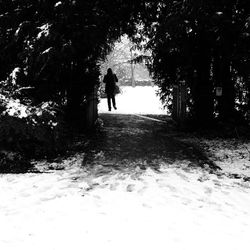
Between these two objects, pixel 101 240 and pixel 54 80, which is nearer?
pixel 101 240

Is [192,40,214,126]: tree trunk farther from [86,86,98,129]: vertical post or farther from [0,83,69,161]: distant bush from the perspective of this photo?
[0,83,69,161]: distant bush

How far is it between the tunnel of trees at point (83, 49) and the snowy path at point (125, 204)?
1481 mm

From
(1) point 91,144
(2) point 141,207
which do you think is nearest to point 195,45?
(1) point 91,144

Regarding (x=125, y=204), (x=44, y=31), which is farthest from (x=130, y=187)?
(x=44, y=31)

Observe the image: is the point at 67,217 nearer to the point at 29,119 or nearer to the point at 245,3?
the point at 29,119

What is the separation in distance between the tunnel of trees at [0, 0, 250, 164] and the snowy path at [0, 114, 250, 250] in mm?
1481

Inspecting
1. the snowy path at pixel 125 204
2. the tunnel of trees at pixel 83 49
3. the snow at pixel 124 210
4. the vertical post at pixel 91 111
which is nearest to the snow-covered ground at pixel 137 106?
the vertical post at pixel 91 111

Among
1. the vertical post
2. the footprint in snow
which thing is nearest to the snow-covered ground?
the vertical post

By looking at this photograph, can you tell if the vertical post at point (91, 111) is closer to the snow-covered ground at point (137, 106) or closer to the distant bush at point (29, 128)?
the distant bush at point (29, 128)

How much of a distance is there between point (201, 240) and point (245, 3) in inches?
264

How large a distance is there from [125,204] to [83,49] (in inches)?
199

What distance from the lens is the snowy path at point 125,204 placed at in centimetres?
493

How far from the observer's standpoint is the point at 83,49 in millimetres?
10023

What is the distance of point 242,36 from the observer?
9.12 meters
